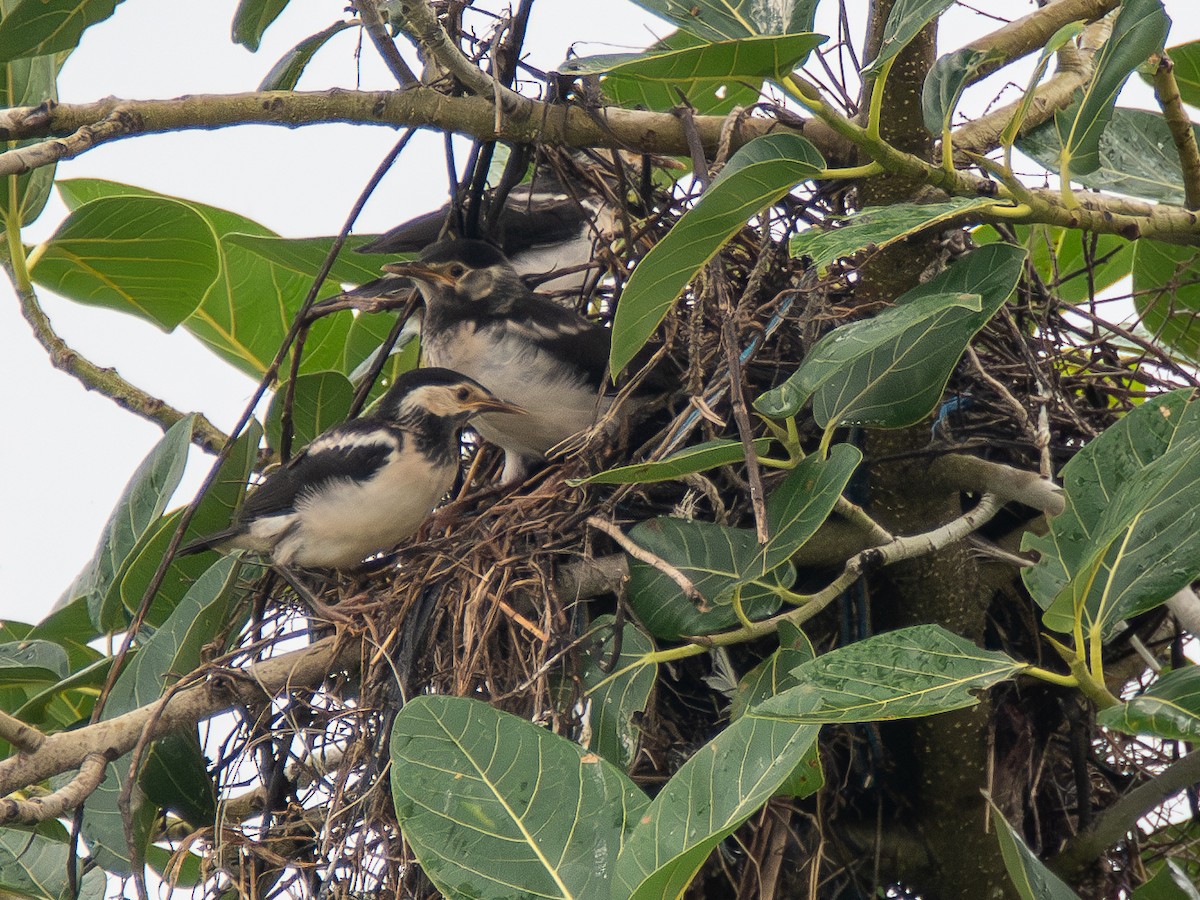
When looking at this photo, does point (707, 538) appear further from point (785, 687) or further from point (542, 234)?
point (542, 234)

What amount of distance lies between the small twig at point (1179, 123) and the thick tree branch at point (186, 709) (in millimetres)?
1460

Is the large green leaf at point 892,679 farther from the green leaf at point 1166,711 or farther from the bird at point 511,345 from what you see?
the bird at point 511,345

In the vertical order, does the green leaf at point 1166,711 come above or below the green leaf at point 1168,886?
above

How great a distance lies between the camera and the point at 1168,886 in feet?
5.10

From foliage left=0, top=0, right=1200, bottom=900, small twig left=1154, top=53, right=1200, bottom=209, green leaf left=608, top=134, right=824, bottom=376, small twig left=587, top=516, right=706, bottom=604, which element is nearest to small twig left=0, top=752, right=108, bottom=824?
foliage left=0, top=0, right=1200, bottom=900

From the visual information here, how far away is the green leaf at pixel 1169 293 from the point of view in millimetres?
2512

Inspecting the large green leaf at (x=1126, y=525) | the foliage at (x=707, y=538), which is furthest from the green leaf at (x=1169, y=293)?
the large green leaf at (x=1126, y=525)

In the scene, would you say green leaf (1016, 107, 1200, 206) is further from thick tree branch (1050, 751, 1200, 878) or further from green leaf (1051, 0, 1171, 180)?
thick tree branch (1050, 751, 1200, 878)

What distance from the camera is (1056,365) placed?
232cm

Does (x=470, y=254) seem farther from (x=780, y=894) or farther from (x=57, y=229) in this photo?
(x=780, y=894)

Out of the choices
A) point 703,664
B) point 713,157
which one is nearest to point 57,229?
point 713,157

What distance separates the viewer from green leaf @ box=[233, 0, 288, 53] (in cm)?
Answer: 196

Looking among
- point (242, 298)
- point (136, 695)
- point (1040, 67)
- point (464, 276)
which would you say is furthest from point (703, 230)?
point (242, 298)

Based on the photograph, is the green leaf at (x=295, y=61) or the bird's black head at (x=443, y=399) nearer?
the green leaf at (x=295, y=61)
